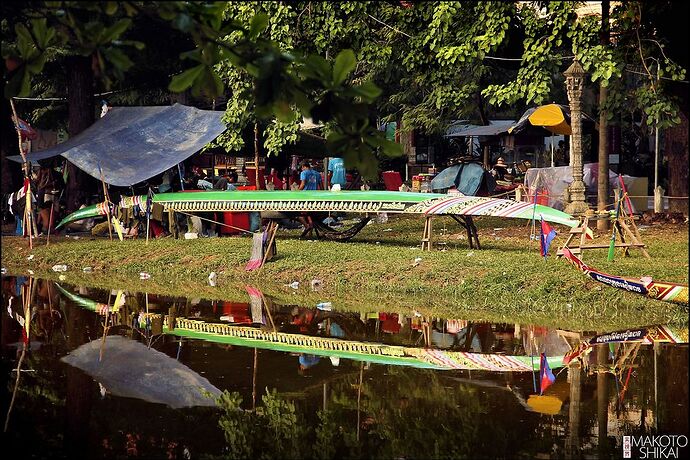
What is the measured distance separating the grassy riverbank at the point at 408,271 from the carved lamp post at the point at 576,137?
120cm

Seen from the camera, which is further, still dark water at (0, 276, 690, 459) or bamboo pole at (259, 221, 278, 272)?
bamboo pole at (259, 221, 278, 272)

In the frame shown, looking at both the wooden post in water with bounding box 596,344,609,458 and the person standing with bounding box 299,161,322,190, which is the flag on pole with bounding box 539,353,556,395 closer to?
the wooden post in water with bounding box 596,344,609,458

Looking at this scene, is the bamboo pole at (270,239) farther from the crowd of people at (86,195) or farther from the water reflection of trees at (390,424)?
the water reflection of trees at (390,424)

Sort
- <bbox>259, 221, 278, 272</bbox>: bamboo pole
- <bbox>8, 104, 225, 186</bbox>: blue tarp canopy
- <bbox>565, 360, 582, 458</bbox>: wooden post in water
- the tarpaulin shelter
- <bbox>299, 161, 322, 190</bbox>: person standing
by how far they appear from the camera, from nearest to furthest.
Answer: <bbox>565, 360, 582, 458</bbox>: wooden post in water, <bbox>259, 221, 278, 272</bbox>: bamboo pole, <bbox>8, 104, 225, 186</bbox>: blue tarp canopy, <bbox>299, 161, 322, 190</bbox>: person standing, the tarpaulin shelter

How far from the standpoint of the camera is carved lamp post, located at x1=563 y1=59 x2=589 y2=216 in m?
22.4

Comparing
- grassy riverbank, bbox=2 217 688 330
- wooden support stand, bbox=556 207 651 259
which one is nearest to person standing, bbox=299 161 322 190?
grassy riverbank, bbox=2 217 688 330

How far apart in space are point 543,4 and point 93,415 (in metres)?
14.4

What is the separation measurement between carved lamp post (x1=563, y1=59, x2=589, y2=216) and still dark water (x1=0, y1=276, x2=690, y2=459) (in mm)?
9166

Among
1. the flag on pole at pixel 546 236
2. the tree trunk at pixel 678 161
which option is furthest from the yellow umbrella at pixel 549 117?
the flag on pole at pixel 546 236

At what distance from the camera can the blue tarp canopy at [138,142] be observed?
76.9 ft

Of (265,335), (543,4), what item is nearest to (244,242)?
(543,4)

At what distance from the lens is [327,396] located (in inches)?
400

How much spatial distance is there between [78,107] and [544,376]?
803 inches

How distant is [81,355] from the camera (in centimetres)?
1222
